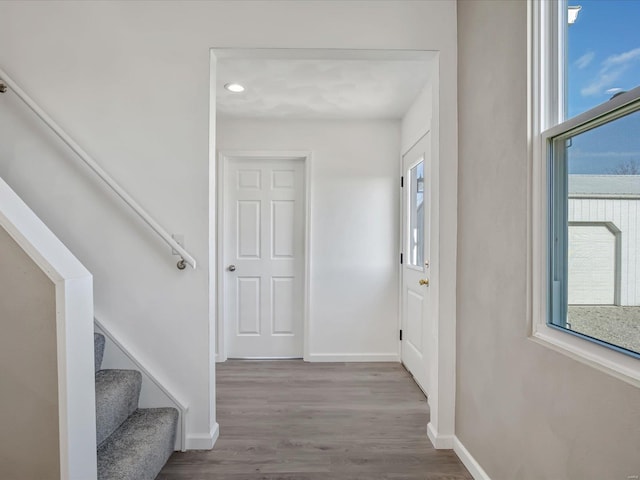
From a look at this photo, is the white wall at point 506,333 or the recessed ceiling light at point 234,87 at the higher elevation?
the recessed ceiling light at point 234,87

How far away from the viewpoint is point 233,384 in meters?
2.94

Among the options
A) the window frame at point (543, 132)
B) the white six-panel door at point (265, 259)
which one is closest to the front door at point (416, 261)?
the white six-panel door at point (265, 259)

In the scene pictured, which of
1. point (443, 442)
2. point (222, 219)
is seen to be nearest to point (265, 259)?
point (222, 219)

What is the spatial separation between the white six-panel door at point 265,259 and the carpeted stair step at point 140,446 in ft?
5.32

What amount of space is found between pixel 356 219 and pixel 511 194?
2.04 m

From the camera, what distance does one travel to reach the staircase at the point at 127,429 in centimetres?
156

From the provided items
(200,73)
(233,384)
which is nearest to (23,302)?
(200,73)

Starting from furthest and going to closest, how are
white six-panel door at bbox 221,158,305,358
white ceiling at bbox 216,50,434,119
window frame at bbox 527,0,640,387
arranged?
white six-panel door at bbox 221,158,305,358 → white ceiling at bbox 216,50,434,119 → window frame at bbox 527,0,640,387

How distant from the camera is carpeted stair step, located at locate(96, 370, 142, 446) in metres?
1.66

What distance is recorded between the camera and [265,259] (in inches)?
142

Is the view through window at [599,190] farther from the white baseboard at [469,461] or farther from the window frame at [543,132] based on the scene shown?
the white baseboard at [469,461]

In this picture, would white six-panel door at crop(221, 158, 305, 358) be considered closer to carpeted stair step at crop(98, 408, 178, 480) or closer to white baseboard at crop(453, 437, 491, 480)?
carpeted stair step at crop(98, 408, 178, 480)

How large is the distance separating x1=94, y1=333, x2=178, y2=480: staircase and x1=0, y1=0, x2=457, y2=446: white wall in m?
0.15

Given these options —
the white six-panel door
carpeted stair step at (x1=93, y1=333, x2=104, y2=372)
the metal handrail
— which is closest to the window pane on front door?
the white six-panel door
